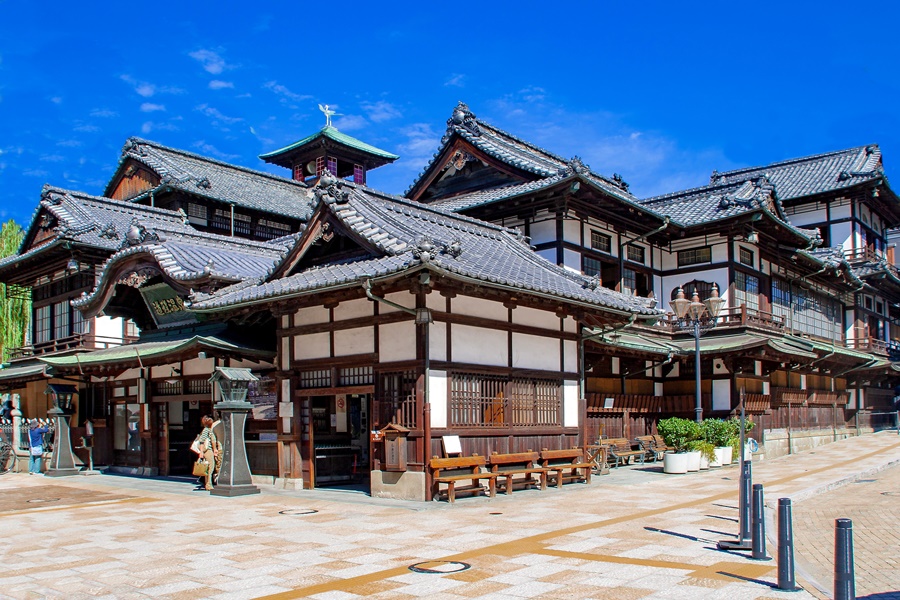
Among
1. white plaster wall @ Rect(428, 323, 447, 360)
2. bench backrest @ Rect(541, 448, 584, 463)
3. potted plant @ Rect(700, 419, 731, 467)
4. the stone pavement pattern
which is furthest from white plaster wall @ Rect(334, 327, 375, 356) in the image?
potted plant @ Rect(700, 419, 731, 467)

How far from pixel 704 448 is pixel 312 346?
12.0 metres

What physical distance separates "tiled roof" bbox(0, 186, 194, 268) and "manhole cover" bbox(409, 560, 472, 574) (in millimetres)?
21570

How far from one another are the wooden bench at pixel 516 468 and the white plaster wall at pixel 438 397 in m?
1.35

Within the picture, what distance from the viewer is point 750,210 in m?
28.2

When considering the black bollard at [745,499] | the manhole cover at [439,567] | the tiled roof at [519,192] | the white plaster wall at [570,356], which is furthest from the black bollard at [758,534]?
the tiled roof at [519,192]

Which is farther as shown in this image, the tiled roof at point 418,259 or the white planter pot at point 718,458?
the white planter pot at point 718,458

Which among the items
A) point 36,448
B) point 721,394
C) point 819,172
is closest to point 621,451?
point 721,394

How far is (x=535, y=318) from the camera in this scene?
66.0 feet

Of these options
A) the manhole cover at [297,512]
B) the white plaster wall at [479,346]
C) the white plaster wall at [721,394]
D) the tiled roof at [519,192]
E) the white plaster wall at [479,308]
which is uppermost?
the tiled roof at [519,192]

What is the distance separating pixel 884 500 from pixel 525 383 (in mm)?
7943

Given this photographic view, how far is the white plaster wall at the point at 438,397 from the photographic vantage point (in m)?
16.8

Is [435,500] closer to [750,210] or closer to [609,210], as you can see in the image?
[609,210]

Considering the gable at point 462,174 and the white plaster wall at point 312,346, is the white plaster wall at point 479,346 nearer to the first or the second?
the white plaster wall at point 312,346

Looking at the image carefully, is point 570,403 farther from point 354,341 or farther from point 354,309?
point 354,309
